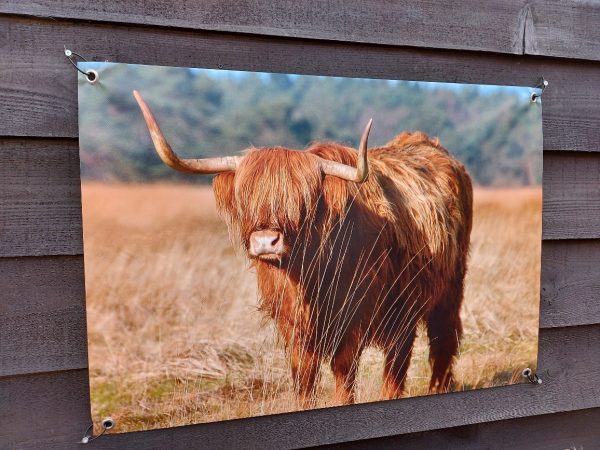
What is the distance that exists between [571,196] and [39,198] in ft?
3.55

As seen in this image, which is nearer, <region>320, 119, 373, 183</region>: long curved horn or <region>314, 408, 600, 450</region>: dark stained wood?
<region>320, 119, 373, 183</region>: long curved horn

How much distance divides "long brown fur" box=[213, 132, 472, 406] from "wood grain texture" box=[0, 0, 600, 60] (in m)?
0.22

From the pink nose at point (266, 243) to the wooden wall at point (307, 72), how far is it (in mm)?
291

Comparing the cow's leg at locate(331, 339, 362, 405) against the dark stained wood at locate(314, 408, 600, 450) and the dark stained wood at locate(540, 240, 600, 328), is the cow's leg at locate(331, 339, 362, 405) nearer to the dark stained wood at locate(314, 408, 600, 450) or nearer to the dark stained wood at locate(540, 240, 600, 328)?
the dark stained wood at locate(314, 408, 600, 450)

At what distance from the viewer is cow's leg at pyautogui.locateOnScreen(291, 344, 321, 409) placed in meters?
0.93

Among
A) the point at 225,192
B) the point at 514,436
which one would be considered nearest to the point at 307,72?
the point at 225,192

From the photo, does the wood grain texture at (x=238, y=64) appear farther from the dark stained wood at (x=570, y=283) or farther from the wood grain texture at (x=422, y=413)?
the wood grain texture at (x=422, y=413)

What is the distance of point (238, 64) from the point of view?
90 centimetres

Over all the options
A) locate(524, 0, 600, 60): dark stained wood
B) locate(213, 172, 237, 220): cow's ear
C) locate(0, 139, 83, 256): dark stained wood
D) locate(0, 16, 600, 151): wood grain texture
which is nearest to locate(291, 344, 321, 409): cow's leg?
locate(213, 172, 237, 220): cow's ear

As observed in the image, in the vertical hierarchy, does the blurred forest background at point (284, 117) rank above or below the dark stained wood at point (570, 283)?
above

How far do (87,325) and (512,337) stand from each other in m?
0.85

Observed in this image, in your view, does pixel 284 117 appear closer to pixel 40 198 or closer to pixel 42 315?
pixel 40 198

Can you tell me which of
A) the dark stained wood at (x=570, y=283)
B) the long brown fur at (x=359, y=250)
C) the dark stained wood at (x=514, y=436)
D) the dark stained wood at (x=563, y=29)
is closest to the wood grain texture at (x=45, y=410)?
the long brown fur at (x=359, y=250)

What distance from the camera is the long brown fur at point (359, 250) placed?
889 mm
